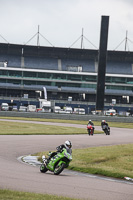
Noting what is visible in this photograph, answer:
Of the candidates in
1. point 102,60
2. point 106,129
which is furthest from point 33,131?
point 102,60

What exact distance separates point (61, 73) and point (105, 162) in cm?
9342

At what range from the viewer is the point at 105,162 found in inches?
752

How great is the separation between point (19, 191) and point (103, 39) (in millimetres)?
67199

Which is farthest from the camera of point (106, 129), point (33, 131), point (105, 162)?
point (106, 129)

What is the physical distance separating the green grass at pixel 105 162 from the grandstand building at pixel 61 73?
87314mm

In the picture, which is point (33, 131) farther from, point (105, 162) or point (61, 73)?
point (61, 73)

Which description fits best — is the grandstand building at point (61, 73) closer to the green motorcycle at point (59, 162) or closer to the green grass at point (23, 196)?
the green motorcycle at point (59, 162)

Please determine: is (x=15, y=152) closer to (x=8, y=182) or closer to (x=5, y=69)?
(x=8, y=182)

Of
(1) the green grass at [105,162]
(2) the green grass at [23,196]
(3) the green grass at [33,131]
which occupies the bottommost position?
(1) the green grass at [105,162]

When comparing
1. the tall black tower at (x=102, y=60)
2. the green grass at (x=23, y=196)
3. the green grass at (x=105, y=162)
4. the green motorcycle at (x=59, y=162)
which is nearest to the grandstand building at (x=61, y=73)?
the tall black tower at (x=102, y=60)

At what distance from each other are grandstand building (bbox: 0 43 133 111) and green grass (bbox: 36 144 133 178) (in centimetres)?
8731

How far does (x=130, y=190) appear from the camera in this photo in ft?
40.1

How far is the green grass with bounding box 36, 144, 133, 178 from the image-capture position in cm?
1644

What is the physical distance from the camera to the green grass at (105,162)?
53.9 feet
